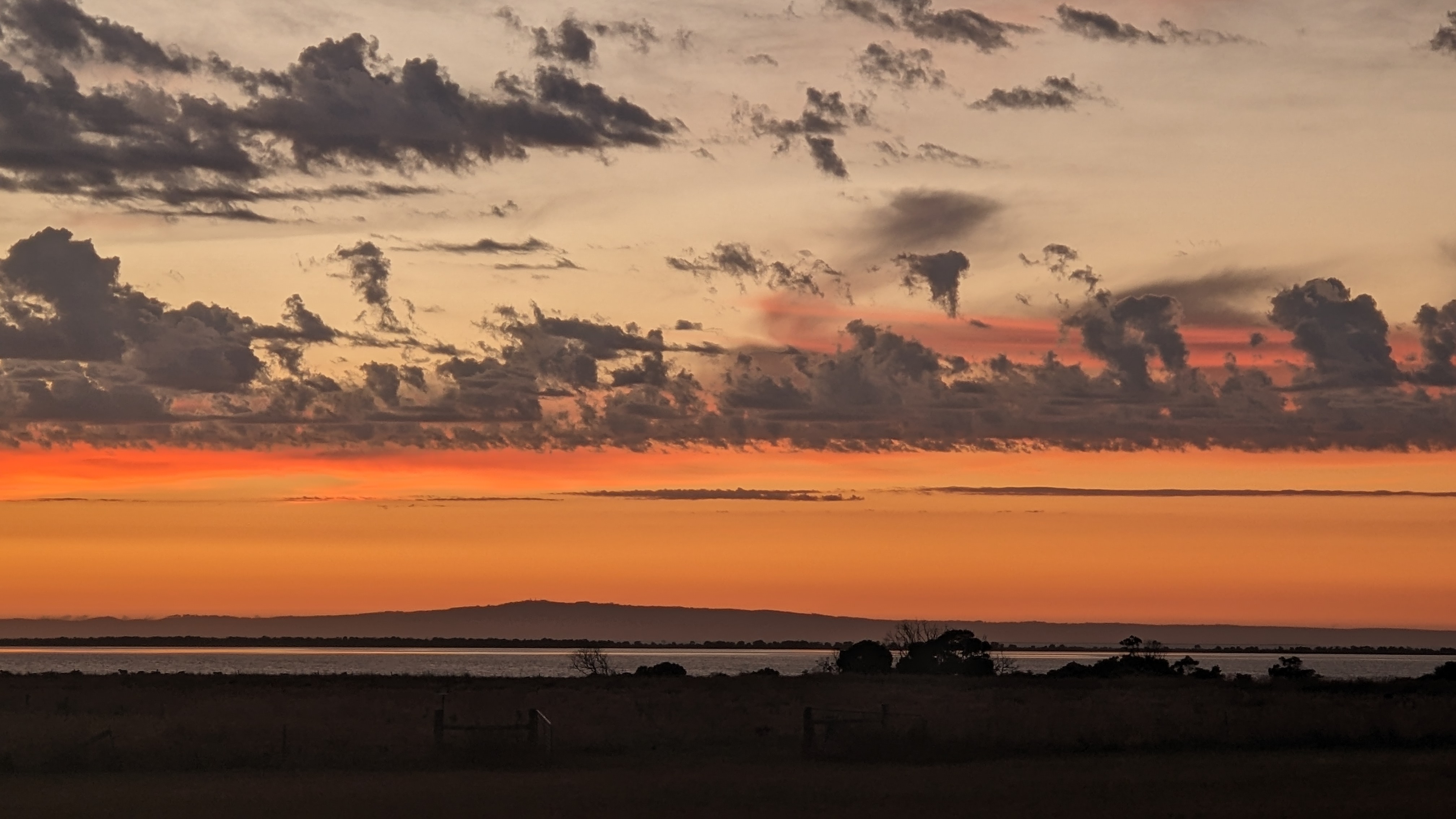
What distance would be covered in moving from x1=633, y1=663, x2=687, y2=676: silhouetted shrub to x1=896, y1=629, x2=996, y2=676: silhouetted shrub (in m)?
13.2

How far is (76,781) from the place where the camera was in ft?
98.2

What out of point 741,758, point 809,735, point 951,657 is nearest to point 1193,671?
point 951,657

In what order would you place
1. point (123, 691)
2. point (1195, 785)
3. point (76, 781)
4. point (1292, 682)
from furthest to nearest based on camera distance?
point (1292, 682) < point (123, 691) < point (76, 781) < point (1195, 785)

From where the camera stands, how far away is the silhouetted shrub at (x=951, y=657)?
282ft

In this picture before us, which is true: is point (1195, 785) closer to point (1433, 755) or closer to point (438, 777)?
point (1433, 755)

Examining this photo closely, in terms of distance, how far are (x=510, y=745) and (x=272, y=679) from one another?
56.2 m

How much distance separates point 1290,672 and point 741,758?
76.1 meters

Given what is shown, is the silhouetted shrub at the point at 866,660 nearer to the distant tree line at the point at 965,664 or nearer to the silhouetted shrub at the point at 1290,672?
the distant tree line at the point at 965,664

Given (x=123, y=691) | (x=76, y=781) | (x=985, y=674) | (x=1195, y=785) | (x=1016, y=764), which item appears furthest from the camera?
(x=985, y=674)

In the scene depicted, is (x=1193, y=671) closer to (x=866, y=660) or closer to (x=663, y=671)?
(x=866, y=660)

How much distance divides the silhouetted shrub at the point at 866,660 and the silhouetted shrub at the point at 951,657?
0.91 metres

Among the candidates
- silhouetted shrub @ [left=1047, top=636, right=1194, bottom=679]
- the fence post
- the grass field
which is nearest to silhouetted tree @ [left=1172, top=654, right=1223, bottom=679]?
silhouetted shrub @ [left=1047, top=636, right=1194, bottom=679]

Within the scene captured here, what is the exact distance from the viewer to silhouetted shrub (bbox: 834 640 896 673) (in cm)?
8825

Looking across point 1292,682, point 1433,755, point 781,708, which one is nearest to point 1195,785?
point 1433,755
